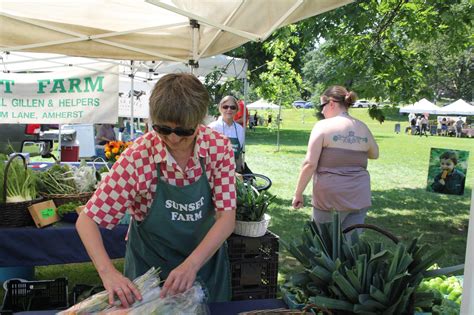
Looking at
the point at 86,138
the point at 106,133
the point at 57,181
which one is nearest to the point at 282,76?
the point at 86,138

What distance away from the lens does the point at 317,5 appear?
8.14 ft

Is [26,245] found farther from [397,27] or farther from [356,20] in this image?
[397,27]

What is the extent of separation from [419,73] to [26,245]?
16.0 feet

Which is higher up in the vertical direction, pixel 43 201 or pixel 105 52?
pixel 105 52

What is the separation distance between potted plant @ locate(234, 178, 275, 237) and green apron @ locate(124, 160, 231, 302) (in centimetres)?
62

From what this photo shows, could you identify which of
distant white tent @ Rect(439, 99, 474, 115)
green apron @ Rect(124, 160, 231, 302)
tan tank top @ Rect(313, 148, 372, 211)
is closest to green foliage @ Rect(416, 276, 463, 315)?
green apron @ Rect(124, 160, 231, 302)

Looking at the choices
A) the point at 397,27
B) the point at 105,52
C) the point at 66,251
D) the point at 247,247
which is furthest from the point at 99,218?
the point at 397,27

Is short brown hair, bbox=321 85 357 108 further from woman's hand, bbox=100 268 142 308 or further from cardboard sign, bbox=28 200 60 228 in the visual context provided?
woman's hand, bbox=100 268 142 308

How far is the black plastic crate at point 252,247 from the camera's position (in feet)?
8.40

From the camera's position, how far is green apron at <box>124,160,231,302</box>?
169 cm

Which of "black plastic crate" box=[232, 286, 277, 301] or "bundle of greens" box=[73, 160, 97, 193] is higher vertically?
"bundle of greens" box=[73, 160, 97, 193]

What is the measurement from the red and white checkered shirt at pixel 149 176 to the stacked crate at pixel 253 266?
2.95 feet

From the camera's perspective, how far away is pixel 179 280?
4.68 ft

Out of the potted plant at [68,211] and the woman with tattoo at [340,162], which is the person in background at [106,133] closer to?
the potted plant at [68,211]
